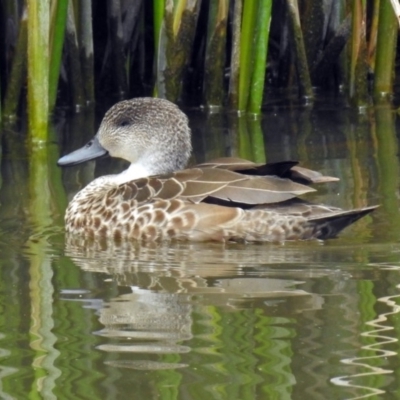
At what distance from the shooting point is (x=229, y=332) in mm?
3613

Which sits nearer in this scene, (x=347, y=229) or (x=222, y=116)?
(x=347, y=229)

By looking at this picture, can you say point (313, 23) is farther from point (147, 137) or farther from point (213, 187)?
point (213, 187)

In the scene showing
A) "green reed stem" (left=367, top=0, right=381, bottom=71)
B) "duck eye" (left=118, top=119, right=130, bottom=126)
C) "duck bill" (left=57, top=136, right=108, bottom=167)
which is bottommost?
"duck bill" (left=57, top=136, right=108, bottom=167)

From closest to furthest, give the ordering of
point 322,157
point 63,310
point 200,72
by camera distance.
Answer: point 63,310
point 322,157
point 200,72

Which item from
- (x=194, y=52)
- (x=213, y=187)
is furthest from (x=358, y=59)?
(x=213, y=187)

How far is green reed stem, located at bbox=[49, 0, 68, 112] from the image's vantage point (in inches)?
299

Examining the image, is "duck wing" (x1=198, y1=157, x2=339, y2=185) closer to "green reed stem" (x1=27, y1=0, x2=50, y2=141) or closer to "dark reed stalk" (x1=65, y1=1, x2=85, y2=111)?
"green reed stem" (x1=27, y1=0, x2=50, y2=141)

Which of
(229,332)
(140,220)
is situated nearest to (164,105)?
(140,220)

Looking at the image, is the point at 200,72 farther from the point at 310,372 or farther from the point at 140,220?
the point at 310,372

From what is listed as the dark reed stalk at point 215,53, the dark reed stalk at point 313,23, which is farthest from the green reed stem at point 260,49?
the dark reed stalk at point 313,23

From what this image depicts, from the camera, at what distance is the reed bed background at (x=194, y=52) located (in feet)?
25.8

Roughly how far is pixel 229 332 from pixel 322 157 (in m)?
3.76

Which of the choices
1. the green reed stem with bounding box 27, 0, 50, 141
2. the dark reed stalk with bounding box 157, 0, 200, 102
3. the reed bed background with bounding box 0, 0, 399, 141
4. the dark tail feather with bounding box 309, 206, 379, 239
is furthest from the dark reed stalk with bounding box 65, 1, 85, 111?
the dark tail feather with bounding box 309, 206, 379, 239

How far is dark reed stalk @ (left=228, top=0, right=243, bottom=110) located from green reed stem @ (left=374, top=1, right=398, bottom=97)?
42.3 inches
